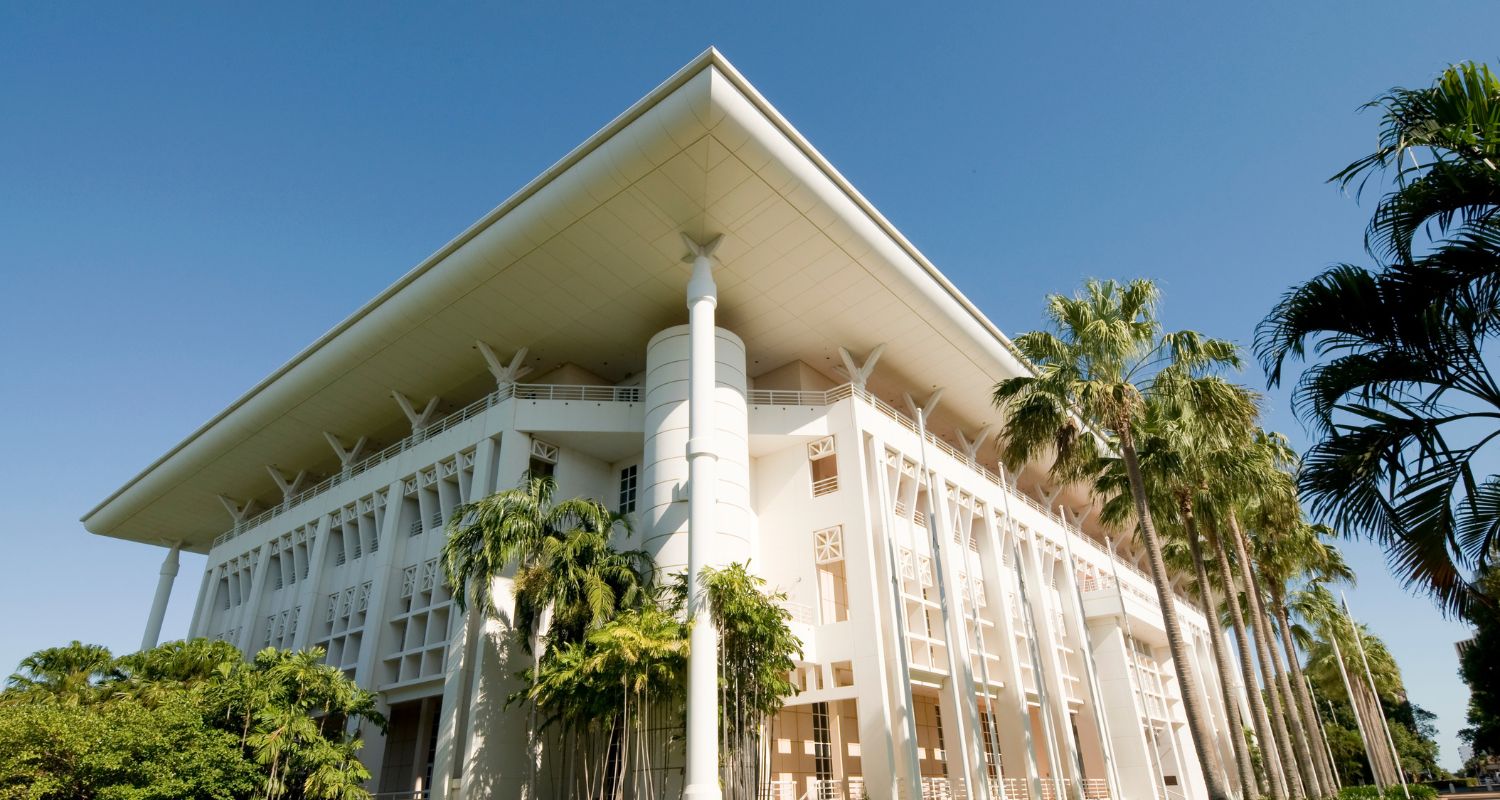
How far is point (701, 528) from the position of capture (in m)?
19.6

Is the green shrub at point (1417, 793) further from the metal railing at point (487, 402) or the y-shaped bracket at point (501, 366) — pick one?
the y-shaped bracket at point (501, 366)

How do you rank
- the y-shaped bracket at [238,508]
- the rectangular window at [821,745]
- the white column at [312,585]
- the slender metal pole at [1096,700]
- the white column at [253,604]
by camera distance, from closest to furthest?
the slender metal pole at [1096,700] → the rectangular window at [821,745] → the white column at [312,585] → the white column at [253,604] → the y-shaped bracket at [238,508]

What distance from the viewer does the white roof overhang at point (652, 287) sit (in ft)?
69.2

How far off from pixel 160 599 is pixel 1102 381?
48.0 meters

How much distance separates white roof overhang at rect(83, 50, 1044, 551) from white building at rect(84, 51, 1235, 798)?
98 millimetres

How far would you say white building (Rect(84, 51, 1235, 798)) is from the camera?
22.0m

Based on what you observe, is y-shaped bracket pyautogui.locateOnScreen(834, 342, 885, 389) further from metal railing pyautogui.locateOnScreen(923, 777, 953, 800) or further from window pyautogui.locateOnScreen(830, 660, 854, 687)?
metal railing pyautogui.locateOnScreen(923, 777, 953, 800)

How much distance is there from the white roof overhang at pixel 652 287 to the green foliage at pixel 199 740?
11.6m

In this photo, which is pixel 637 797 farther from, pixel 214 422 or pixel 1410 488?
pixel 214 422

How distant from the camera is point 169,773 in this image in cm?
1820

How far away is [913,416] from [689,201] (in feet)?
47.8

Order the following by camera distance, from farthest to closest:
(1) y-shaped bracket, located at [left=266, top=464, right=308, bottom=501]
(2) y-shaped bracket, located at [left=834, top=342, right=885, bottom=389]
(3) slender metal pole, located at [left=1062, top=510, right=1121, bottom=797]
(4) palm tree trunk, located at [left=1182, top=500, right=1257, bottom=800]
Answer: (1) y-shaped bracket, located at [left=266, top=464, right=308, bottom=501] < (2) y-shaped bracket, located at [left=834, top=342, right=885, bottom=389] < (3) slender metal pole, located at [left=1062, top=510, right=1121, bottom=797] < (4) palm tree trunk, located at [left=1182, top=500, right=1257, bottom=800]

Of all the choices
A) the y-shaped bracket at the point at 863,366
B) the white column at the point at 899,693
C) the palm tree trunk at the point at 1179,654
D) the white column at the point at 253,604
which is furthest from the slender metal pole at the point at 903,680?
the white column at the point at 253,604

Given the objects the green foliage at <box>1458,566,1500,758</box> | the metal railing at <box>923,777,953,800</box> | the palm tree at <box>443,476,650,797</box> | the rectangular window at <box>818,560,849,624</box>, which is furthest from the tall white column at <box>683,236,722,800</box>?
the green foliage at <box>1458,566,1500,758</box>
